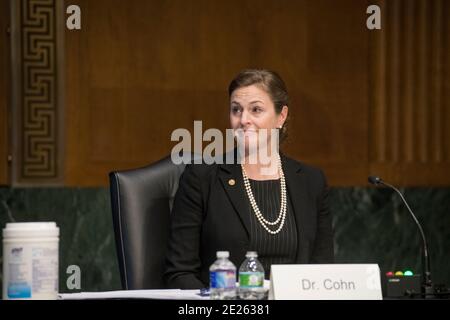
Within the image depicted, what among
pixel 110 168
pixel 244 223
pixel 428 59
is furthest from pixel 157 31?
pixel 244 223

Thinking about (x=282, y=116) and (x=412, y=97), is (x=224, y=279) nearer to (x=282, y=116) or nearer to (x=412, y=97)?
(x=282, y=116)

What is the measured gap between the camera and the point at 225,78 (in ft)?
14.8

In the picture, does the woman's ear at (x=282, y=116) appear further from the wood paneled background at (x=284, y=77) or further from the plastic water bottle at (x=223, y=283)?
the wood paneled background at (x=284, y=77)

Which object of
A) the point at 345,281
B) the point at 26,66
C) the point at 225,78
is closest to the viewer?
the point at 345,281

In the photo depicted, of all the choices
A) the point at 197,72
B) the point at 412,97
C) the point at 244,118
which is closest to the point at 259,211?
the point at 244,118

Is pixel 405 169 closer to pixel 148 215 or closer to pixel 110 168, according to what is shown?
pixel 110 168

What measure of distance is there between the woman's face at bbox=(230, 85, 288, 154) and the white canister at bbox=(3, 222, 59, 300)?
1169 mm

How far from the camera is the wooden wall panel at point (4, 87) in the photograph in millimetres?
4172

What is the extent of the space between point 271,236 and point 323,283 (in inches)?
37.3

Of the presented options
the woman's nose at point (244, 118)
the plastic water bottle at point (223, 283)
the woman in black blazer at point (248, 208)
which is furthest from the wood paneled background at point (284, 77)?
the plastic water bottle at point (223, 283)

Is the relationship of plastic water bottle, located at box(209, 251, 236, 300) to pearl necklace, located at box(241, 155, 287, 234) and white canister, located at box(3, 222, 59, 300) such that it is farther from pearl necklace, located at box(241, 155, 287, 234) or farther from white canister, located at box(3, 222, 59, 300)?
pearl necklace, located at box(241, 155, 287, 234)

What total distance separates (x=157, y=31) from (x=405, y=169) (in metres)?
1.54

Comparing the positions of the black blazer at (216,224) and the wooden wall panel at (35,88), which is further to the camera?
the wooden wall panel at (35,88)
